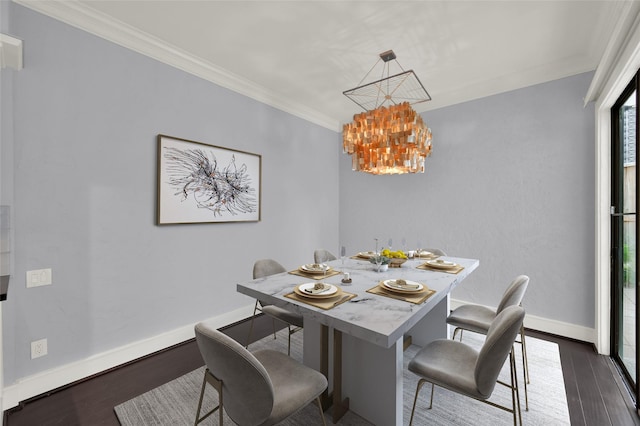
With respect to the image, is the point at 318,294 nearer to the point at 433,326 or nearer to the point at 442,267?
the point at 442,267

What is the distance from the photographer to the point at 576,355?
2.53 metres

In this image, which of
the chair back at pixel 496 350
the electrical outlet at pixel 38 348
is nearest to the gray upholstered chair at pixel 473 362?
the chair back at pixel 496 350

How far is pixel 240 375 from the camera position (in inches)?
42.5

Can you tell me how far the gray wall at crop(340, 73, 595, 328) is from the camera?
9.27ft

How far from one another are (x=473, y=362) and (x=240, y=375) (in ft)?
4.29

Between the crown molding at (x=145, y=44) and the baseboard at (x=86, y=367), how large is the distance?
2.57 metres

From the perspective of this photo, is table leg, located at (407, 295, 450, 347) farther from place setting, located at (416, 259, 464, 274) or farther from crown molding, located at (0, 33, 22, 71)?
crown molding, located at (0, 33, 22, 71)

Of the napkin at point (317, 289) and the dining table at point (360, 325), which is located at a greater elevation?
the napkin at point (317, 289)

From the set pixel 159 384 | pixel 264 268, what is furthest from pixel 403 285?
pixel 159 384

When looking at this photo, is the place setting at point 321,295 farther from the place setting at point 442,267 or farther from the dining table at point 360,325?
the place setting at point 442,267

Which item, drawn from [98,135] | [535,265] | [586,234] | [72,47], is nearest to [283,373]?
[98,135]

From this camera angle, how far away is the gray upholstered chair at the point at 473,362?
1.27 meters

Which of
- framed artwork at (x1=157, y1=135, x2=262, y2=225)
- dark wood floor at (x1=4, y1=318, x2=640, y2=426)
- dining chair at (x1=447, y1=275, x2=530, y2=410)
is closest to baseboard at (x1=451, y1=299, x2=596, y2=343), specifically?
dark wood floor at (x1=4, y1=318, x2=640, y2=426)

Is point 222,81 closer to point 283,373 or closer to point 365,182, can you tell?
point 365,182
